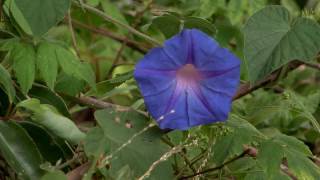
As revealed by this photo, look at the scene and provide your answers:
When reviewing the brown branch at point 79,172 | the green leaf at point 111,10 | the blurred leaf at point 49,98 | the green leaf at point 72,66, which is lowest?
the brown branch at point 79,172

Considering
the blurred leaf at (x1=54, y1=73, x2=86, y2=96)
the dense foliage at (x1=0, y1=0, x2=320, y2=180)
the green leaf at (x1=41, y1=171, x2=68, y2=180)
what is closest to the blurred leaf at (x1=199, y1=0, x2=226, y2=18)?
the dense foliage at (x1=0, y1=0, x2=320, y2=180)

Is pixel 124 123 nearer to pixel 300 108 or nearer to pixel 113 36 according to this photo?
pixel 300 108

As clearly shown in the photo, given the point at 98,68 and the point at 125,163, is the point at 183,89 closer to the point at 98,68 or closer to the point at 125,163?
the point at 125,163

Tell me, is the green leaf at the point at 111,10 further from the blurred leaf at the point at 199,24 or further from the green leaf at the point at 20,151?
the green leaf at the point at 20,151

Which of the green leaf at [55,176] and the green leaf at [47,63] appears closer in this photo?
the green leaf at [55,176]

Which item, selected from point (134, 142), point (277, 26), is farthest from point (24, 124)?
point (277, 26)

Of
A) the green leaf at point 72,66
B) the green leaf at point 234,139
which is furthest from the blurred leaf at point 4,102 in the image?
the green leaf at point 234,139
